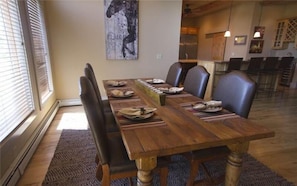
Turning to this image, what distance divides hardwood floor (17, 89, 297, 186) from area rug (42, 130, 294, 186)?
0.33ft

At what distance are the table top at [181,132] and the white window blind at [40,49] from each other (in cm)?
198

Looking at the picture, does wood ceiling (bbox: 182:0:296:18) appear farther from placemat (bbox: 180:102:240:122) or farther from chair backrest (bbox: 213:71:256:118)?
placemat (bbox: 180:102:240:122)

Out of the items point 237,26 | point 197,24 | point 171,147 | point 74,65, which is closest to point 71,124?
point 74,65

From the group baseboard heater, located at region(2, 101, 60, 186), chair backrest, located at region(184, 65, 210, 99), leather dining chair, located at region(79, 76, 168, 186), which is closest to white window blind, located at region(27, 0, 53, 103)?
baseboard heater, located at region(2, 101, 60, 186)

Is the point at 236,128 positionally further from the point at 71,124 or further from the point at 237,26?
the point at 237,26

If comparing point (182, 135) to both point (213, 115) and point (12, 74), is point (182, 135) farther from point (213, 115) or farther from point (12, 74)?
point (12, 74)

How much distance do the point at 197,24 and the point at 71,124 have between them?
26.4 ft

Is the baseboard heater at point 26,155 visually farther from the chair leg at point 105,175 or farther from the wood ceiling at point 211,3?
the wood ceiling at point 211,3

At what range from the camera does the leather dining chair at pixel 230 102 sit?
1386 millimetres

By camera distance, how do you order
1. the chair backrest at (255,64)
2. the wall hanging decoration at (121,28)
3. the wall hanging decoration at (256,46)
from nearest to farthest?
the wall hanging decoration at (121,28)
the chair backrest at (255,64)
the wall hanging decoration at (256,46)

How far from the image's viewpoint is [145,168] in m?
0.97

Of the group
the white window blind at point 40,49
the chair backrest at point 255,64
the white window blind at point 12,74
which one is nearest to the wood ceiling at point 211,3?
the chair backrest at point 255,64

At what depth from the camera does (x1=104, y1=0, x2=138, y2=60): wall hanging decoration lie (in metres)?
3.51

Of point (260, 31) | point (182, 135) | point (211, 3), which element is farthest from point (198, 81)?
point (260, 31)
